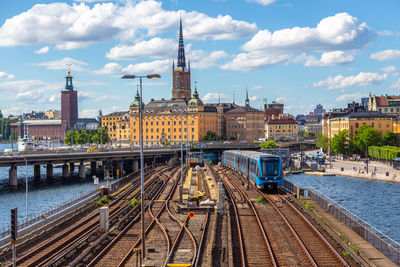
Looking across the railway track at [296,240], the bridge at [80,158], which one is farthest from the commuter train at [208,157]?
the railway track at [296,240]

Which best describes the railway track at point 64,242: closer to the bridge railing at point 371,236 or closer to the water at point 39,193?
the bridge railing at point 371,236

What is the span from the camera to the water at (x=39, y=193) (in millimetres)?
66213

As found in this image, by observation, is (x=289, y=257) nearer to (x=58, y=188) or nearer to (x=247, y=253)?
(x=247, y=253)

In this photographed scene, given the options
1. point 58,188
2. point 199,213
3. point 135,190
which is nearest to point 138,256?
point 199,213

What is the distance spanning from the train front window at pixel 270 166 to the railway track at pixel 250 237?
18.3 feet

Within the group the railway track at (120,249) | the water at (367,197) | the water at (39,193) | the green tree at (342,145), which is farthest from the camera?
the green tree at (342,145)

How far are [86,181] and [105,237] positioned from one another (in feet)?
250

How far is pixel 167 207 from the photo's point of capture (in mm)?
47875

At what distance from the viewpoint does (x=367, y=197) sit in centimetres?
7350

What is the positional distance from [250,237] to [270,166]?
23.4 m

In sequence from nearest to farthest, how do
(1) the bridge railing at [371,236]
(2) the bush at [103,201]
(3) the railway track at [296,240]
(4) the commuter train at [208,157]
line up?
1. (3) the railway track at [296,240]
2. (1) the bridge railing at [371,236]
3. (2) the bush at [103,201]
4. (4) the commuter train at [208,157]

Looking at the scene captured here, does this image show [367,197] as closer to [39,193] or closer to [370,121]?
[39,193]

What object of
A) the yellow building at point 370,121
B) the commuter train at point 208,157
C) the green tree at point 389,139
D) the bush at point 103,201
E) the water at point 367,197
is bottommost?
the water at point 367,197

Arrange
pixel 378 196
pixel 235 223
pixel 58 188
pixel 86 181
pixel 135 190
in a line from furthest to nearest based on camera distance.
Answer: pixel 86 181 → pixel 58 188 → pixel 378 196 → pixel 135 190 → pixel 235 223
